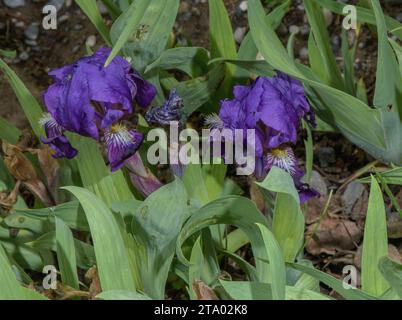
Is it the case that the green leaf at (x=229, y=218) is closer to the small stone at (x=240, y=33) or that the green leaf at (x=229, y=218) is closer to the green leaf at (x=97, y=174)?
the green leaf at (x=97, y=174)

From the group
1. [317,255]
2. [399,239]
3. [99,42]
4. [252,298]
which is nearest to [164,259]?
[252,298]

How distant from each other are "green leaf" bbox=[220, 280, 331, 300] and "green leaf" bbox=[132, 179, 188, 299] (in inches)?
5.4

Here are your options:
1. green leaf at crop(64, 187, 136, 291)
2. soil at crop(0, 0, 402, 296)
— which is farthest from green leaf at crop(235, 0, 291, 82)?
green leaf at crop(64, 187, 136, 291)

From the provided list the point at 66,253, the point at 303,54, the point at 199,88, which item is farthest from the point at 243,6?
the point at 66,253

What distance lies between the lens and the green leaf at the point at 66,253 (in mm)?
1328

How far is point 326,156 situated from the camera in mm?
1882

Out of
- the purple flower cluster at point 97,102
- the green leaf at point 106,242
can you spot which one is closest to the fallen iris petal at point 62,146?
the purple flower cluster at point 97,102

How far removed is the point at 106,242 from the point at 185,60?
48cm

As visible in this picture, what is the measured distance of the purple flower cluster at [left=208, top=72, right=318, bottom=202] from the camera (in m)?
1.28

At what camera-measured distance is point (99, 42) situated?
83.8 inches

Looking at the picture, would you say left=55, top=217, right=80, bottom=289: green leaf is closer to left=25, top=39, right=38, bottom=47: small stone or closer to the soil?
the soil

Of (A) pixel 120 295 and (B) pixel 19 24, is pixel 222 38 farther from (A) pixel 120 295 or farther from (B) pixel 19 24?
(B) pixel 19 24

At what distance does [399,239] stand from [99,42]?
0.99 meters

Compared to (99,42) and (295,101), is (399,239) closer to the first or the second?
(295,101)
